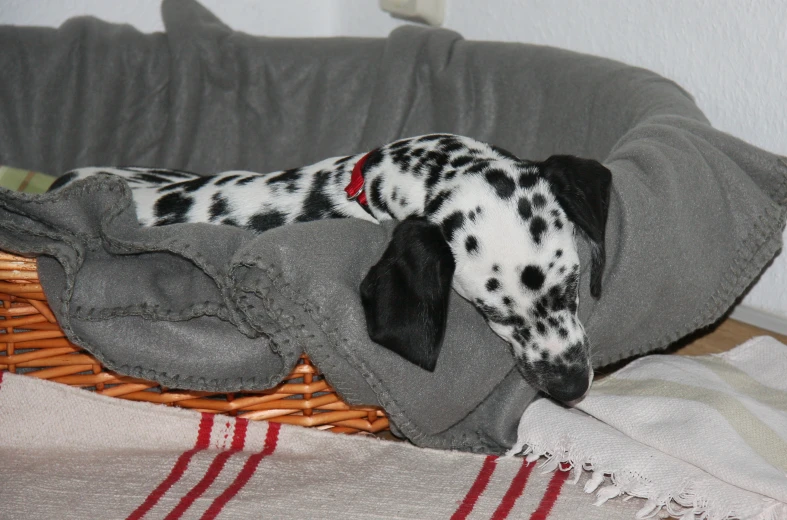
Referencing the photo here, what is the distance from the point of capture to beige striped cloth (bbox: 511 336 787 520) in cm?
198

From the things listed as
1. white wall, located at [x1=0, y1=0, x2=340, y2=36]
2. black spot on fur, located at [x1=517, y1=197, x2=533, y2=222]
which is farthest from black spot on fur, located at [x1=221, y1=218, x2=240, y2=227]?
white wall, located at [x1=0, y1=0, x2=340, y2=36]

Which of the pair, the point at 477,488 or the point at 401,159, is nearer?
the point at 477,488

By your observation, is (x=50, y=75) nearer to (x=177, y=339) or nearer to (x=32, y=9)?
(x=32, y=9)

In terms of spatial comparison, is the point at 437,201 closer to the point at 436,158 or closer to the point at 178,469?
the point at 436,158

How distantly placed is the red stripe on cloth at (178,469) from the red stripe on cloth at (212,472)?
57 mm

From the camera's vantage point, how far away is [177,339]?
216 cm

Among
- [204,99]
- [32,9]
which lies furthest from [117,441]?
[32,9]

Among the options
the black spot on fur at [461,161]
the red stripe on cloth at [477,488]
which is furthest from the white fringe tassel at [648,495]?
the black spot on fur at [461,161]

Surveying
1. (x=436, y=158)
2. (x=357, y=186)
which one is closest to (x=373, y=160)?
(x=357, y=186)

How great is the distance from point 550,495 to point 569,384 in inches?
10.7

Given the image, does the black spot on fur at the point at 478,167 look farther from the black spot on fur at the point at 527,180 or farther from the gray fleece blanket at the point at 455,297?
the gray fleece blanket at the point at 455,297

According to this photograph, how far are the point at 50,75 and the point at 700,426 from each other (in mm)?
3056

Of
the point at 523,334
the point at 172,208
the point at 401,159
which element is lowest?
the point at 172,208

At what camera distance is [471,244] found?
A: 2.07 m
